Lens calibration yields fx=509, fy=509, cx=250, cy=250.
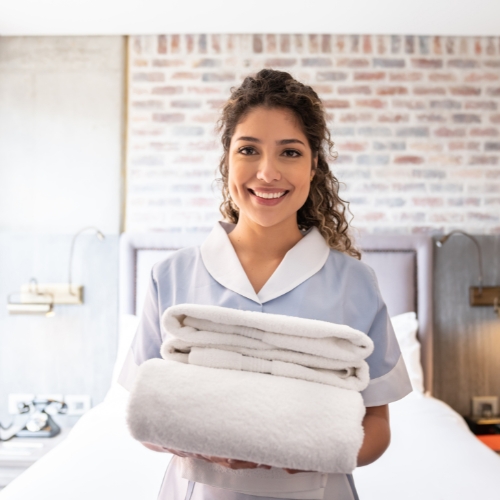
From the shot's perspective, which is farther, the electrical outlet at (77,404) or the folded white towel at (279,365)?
the electrical outlet at (77,404)

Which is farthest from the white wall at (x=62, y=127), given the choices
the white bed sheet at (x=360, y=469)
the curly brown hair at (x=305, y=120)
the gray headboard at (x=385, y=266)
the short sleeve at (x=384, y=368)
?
the short sleeve at (x=384, y=368)

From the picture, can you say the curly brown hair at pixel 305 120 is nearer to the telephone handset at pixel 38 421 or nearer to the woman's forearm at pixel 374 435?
the woman's forearm at pixel 374 435

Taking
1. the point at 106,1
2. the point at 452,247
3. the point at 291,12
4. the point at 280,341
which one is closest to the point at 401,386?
the point at 280,341

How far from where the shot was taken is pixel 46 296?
286 centimetres

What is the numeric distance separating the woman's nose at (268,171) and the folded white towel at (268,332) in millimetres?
341

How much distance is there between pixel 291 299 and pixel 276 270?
8 cm

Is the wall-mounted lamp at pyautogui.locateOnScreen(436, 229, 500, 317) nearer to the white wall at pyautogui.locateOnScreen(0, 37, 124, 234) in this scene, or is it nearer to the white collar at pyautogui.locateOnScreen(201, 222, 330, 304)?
the white collar at pyautogui.locateOnScreen(201, 222, 330, 304)

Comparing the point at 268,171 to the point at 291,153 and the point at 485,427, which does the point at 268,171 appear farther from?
the point at 485,427

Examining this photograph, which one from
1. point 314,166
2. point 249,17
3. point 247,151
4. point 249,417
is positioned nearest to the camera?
point 249,417

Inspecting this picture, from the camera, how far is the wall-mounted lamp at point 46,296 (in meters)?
2.82

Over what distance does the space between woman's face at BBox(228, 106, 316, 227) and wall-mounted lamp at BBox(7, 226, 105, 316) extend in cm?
196

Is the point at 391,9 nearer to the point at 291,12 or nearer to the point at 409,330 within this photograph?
the point at 291,12

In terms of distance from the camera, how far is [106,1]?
102 inches

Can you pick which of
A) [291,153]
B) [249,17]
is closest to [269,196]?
[291,153]
